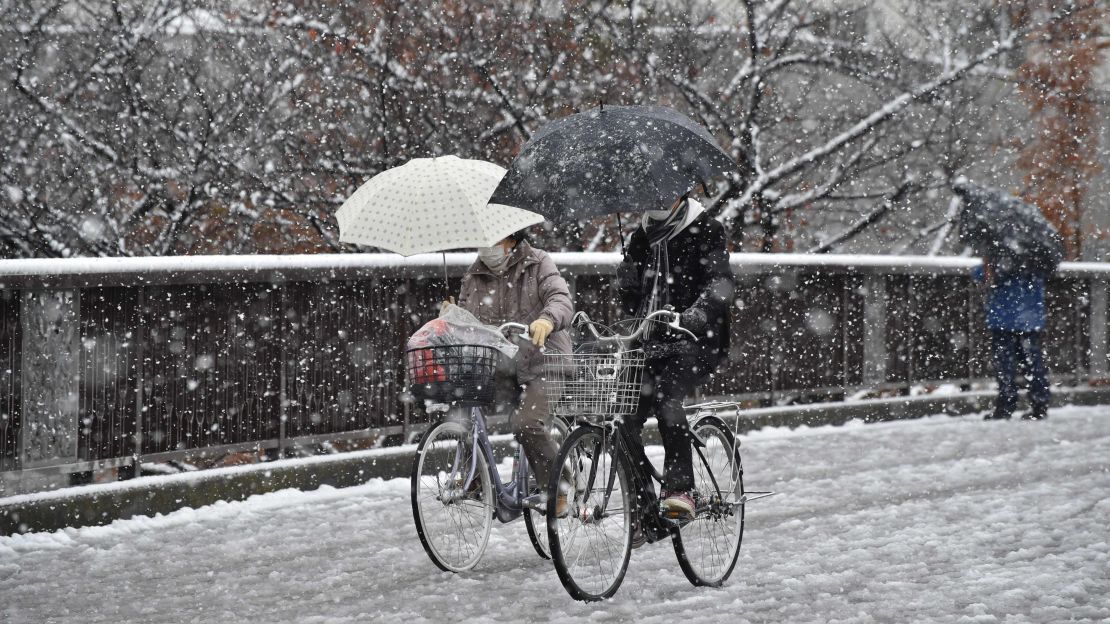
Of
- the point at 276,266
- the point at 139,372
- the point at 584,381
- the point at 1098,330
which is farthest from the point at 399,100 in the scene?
the point at 1098,330

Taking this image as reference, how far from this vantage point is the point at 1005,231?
442 inches

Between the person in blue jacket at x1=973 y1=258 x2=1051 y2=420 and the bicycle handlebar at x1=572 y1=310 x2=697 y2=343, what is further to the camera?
the person in blue jacket at x1=973 y1=258 x2=1051 y2=420

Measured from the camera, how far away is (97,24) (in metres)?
10.6

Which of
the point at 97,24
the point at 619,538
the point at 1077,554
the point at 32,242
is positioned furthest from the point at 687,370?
the point at 97,24

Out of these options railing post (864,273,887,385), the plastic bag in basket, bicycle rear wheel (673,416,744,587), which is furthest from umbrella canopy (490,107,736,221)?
railing post (864,273,887,385)

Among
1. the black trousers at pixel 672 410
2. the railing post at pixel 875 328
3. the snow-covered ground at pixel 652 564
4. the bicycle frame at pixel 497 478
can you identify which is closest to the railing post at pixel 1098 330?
the railing post at pixel 875 328

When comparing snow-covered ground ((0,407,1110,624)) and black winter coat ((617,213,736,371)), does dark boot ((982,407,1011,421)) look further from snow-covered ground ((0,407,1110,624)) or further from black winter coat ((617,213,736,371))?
black winter coat ((617,213,736,371))

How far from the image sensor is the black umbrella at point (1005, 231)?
36.8 feet

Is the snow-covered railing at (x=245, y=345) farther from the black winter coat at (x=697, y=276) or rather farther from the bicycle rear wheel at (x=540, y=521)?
the black winter coat at (x=697, y=276)

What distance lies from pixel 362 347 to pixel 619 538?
3972 mm

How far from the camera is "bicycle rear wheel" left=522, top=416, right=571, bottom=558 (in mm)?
5832

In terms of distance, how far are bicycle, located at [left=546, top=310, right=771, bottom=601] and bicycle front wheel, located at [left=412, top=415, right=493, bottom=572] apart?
0.73 m

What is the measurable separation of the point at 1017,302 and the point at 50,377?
849 cm

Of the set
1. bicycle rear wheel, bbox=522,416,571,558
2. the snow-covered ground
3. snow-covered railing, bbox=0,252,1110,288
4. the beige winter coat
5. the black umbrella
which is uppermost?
the black umbrella
